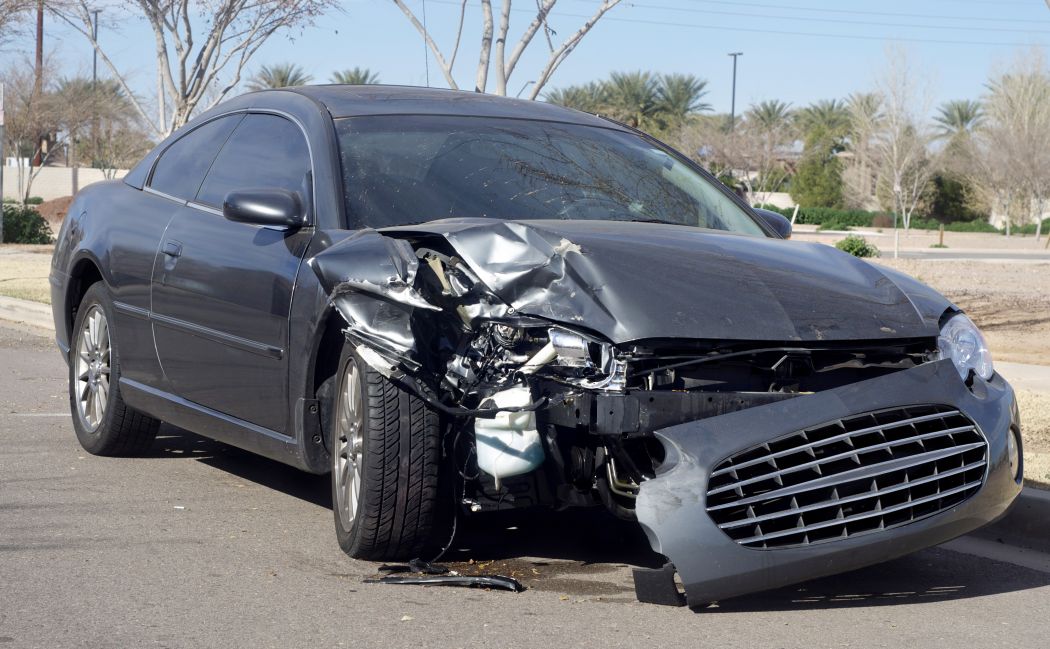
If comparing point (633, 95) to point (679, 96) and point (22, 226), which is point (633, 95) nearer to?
point (679, 96)

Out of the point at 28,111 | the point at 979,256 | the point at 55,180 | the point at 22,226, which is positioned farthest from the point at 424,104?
the point at 55,180

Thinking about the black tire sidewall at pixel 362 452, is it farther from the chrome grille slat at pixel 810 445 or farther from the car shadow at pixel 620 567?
the chrome grille slat at pixel 810 445

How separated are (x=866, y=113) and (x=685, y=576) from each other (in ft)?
183

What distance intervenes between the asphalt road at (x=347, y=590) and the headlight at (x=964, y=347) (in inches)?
29.5

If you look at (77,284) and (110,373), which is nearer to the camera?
(110,373)

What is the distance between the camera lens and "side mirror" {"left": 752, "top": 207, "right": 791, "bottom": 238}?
5.70 m

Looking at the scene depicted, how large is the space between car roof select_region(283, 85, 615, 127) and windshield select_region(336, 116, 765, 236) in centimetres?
8

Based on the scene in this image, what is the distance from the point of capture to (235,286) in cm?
505

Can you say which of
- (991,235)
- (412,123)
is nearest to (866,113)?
(991,235)

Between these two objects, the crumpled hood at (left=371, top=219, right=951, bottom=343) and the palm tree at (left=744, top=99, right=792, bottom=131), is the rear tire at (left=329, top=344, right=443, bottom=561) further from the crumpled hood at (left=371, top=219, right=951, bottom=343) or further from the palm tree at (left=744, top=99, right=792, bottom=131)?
the palm tree at (left=744, top=99, right=792, bottom=131)

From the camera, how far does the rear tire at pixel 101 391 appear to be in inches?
244

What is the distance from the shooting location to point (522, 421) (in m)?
3.95

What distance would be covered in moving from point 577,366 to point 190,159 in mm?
2875

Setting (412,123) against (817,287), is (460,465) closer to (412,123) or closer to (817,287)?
(817,287)
